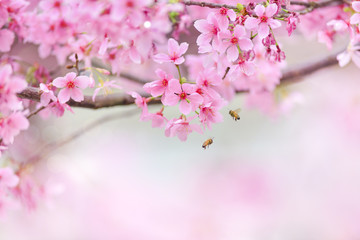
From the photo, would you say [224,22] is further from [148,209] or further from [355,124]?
[148,209]

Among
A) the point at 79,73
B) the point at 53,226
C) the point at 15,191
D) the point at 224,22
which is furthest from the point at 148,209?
the point at 224,22

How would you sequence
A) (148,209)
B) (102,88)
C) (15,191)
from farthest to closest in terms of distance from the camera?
(148,209), (15,191), (102,88)

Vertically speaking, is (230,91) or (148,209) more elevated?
(230,91)

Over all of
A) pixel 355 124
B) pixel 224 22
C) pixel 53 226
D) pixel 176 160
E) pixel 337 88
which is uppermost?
pixel 224 22

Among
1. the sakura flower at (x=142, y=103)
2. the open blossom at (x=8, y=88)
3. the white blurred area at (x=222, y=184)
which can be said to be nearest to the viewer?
the open blossom at (x=8, y=88)

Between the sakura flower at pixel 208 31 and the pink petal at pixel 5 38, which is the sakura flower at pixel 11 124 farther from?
the sakura flower at pixel 208 31

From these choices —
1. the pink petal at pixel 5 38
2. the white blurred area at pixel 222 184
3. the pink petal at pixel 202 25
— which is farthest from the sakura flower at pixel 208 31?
the white blurred area at pixel 222 184
